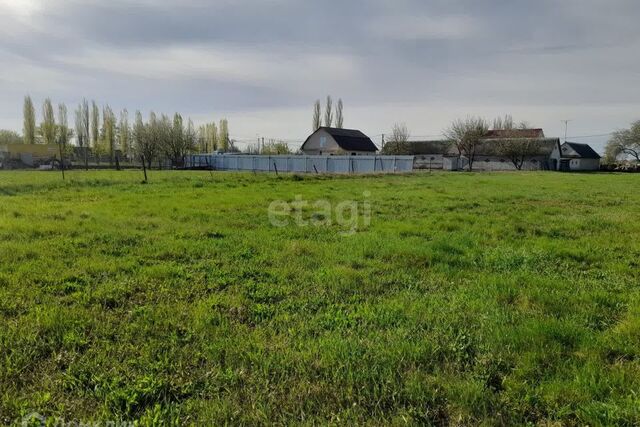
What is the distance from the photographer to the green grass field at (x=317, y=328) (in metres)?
2.59

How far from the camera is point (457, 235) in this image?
8125 millimetres

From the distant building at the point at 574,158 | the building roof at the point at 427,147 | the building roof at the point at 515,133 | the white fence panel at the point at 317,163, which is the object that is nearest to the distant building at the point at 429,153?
the building roof at the point at 427,147

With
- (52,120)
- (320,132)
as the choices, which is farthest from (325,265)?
(52,120)

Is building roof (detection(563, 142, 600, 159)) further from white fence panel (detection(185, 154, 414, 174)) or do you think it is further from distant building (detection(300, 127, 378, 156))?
white fence panel (detection(185, 154, 414, 174))

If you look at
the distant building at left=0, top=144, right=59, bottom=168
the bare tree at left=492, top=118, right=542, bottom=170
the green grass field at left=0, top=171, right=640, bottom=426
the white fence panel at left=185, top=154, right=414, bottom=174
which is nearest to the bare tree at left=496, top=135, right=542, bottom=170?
the bare tree at left=492, top=118, right=542, bottom=170

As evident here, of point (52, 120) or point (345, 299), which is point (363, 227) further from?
point (52, 120)

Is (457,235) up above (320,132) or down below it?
below

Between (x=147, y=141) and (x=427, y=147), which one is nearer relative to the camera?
(x=147, y=141)

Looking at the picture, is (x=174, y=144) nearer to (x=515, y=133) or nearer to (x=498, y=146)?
(x=498, y=146)

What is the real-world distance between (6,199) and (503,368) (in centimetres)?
1501

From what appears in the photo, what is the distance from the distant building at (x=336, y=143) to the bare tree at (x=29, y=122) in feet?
163

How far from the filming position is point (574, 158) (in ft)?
224

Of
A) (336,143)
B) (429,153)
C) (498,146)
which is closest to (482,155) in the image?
(498,146)

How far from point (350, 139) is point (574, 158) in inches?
1540
